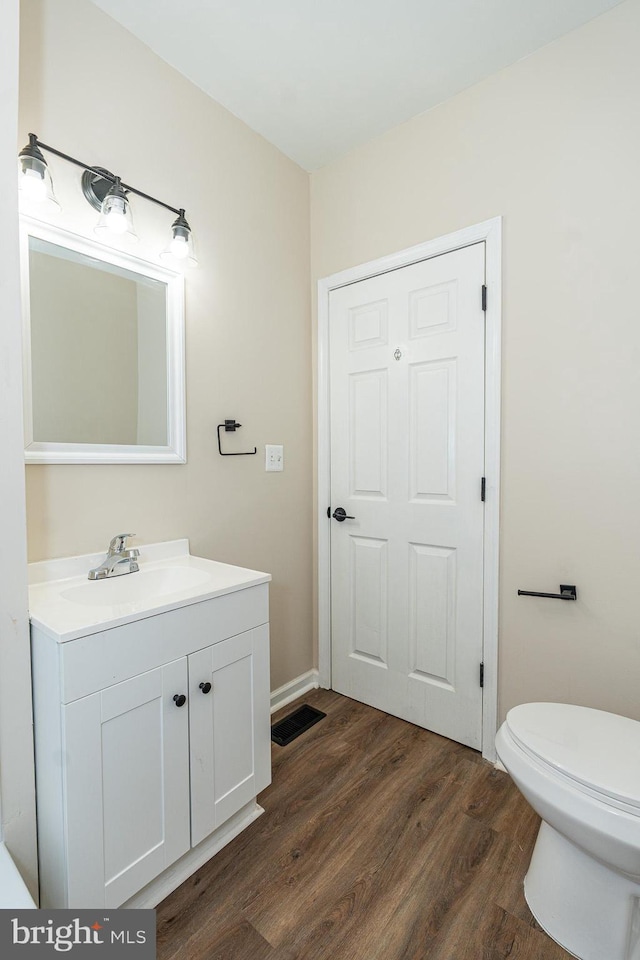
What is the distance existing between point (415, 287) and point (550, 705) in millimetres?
1652

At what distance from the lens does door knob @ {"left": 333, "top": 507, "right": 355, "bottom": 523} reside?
89.0 inches

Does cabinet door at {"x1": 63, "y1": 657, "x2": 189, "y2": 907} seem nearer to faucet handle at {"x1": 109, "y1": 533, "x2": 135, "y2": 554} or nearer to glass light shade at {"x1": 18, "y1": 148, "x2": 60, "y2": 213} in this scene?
faucet handle at {"x1": 109, "y1": 533, "x2": 135, "y2": 554}

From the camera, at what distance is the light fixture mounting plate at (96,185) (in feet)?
4.71

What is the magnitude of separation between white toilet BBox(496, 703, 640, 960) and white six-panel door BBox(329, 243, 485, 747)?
0.62 metres

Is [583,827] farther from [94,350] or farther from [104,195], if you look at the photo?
[104,195]

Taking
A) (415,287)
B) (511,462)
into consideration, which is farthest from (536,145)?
(511,462)

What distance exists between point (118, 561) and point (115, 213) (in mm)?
1099

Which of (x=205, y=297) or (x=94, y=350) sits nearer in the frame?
(x=94, y=350)

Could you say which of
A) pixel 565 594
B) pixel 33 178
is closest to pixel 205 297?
pixel 33 178

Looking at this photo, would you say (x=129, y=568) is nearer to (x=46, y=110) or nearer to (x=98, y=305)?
(x=98, y=305)

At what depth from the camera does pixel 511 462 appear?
1.74 m

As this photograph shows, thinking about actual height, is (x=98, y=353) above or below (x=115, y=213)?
below

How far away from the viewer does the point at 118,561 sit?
58.4 inches

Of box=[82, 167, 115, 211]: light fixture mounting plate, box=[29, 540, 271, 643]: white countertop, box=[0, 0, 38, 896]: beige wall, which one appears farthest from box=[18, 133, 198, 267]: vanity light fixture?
box=[29, 540, 271, 643]: white countertop
